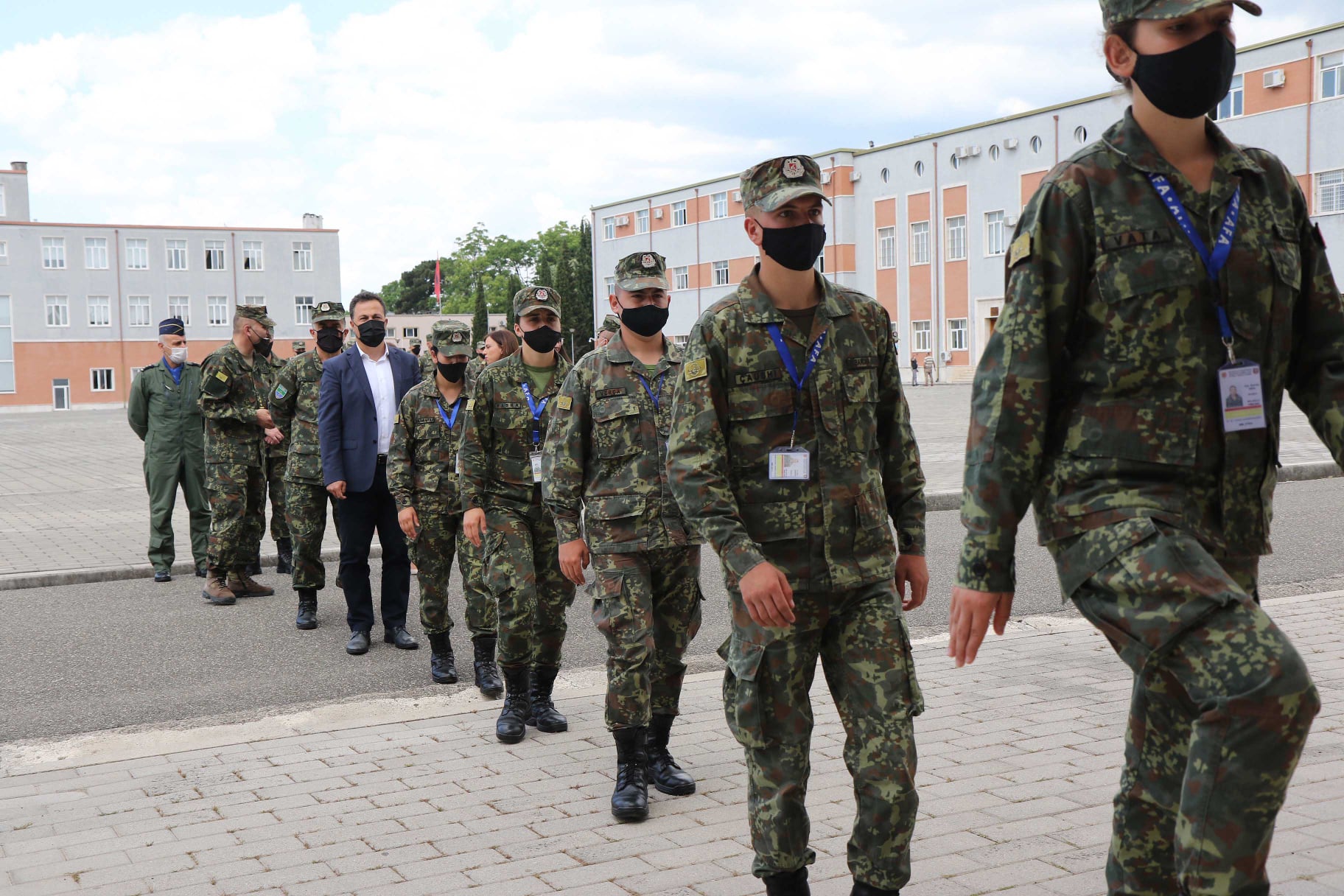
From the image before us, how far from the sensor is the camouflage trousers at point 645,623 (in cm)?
509

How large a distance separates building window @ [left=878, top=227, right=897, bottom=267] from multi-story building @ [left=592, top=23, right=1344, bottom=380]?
83mm

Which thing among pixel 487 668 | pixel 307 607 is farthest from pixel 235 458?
pixel 487 668

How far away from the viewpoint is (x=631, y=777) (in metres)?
4.91

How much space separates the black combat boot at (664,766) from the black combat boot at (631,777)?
0.19 feet

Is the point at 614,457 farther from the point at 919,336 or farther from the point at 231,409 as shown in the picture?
the point at 919,336

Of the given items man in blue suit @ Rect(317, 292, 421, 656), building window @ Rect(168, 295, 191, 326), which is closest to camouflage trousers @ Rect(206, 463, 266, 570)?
man in blue suit @ Rect(317, 292, 421, 656)

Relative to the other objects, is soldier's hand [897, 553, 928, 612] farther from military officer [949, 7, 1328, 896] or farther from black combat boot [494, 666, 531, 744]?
black combat boot [494, 666, 531, 744]

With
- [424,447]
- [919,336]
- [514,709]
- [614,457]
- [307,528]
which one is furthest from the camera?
[919,336]

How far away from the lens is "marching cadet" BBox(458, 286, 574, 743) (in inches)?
245

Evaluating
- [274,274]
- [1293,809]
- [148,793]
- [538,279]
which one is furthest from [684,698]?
[538,279]

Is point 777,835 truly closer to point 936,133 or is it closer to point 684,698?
point 684,698

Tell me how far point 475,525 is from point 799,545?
3015 millimetres

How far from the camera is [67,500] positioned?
57.7 ft

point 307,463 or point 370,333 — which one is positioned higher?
point 370,333
